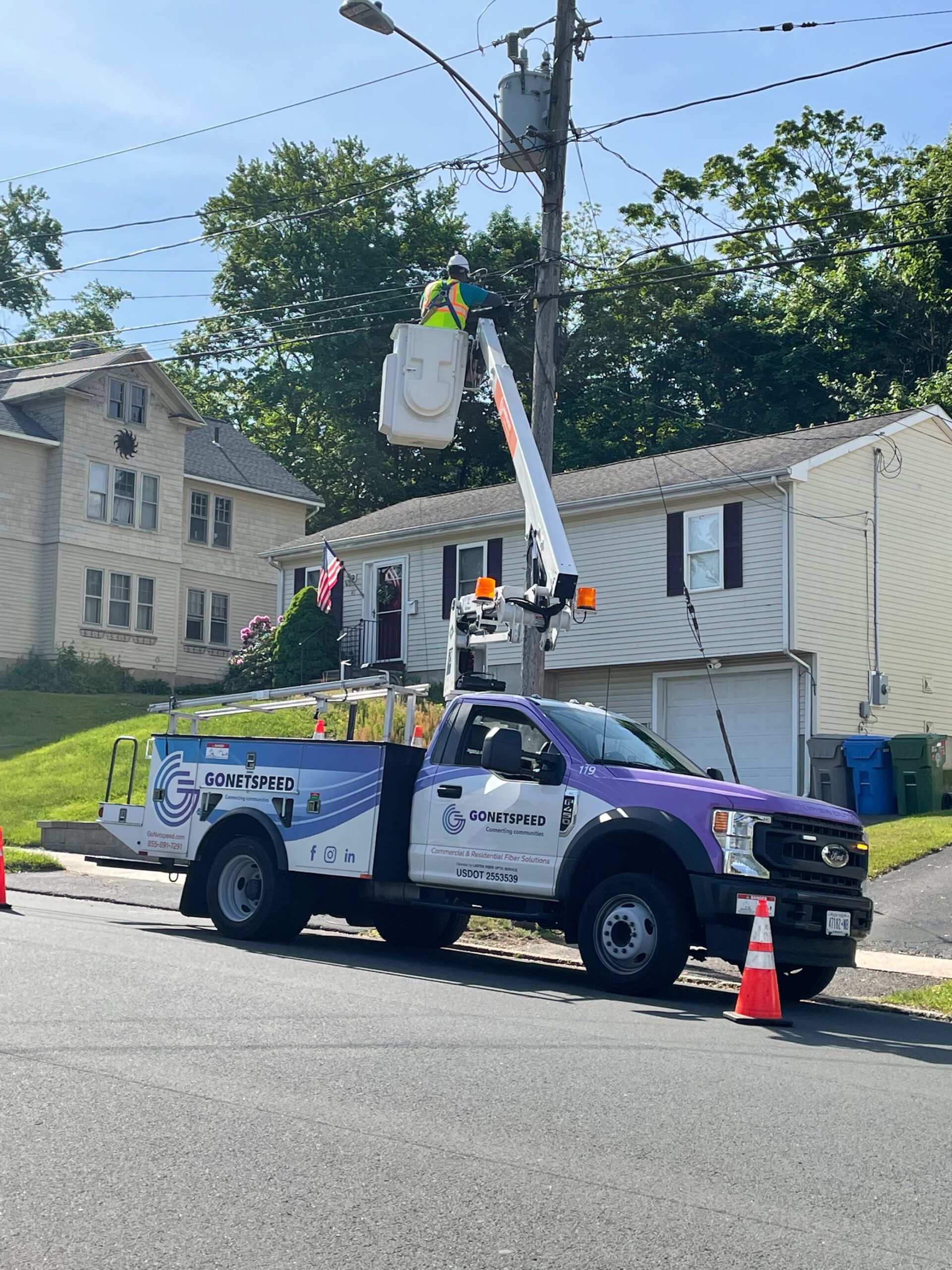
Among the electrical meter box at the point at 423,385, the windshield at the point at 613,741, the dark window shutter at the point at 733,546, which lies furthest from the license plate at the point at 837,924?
the dark window shutter at the point at 733,546

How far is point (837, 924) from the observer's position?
1082 cm

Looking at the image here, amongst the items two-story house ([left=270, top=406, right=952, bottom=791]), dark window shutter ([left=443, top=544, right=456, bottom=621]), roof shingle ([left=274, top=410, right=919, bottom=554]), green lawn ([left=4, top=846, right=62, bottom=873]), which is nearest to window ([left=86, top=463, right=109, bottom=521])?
roof shingle ([left=274, top=410, right=919, bottom=554])

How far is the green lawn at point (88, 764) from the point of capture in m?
22.1

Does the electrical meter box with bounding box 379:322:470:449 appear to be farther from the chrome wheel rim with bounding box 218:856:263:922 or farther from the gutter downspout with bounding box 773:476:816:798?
the gutter downspout with bounding box 773:476:816:798

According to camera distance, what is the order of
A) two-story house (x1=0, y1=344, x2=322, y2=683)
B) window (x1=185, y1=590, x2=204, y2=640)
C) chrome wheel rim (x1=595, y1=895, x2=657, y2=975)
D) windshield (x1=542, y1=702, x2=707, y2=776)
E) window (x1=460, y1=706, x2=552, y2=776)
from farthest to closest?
window (x1=185, y1=590, x2=204, y2=640) < two-story house (x1=0, y1=344, x2=322, y2=683) < window (x1=460, y1=706, x2=552, y2=776) < windshield (x1=542, y1=702, x2=707, y2=776) < chrome wheel rim (x1=595, y1=895, x2=657, y2=975)

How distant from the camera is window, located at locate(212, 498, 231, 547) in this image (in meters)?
43.1

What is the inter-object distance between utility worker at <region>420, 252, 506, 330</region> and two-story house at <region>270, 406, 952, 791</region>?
9.52 m

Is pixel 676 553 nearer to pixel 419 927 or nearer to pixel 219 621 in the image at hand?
pixel 419 927

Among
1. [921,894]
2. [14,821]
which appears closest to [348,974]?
[921,894]

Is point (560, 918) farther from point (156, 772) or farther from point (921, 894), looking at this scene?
point (921, 894)

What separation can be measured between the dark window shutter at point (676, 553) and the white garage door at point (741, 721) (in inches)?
65.5

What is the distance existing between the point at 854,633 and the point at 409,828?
15201 mm

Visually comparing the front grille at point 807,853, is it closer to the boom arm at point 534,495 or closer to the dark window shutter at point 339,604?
the boom arm at point 534,495

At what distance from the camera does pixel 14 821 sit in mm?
23016
